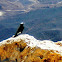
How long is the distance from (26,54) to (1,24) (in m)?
33.3

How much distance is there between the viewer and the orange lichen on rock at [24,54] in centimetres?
358

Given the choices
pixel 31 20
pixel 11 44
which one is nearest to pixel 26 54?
pixel 11 44

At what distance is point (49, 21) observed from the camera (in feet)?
123

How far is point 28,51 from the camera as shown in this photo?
401 cm

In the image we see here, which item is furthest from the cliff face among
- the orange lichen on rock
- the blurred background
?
the blurred background

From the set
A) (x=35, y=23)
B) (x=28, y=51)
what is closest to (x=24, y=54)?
(x=28, y=51)

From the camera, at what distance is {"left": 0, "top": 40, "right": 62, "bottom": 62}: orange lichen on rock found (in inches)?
141

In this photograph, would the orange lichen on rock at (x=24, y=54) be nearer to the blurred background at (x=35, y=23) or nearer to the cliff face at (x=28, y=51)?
the cliff face at (x=28, y=51)

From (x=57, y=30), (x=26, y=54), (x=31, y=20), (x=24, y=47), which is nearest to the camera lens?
(x=26, y=54)

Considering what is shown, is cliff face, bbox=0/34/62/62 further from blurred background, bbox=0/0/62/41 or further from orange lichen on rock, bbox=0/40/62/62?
blurred background, bbox=0/0/62/41

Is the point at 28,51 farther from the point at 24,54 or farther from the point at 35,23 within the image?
the point at 35,23

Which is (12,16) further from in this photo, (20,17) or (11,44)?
(11,44)

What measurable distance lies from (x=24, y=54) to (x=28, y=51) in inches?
6.6

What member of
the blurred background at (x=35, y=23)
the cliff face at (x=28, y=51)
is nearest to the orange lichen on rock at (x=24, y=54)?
the cliff face at (x=28, y=51)
